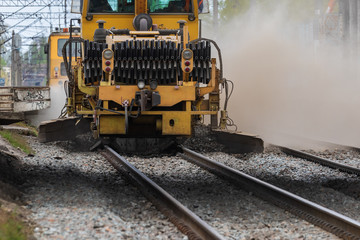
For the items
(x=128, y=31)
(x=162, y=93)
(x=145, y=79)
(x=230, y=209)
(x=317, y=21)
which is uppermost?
(x=317, y=21)

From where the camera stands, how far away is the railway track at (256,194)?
5.59 m

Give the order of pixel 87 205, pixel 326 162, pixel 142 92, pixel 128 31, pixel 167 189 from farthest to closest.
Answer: pixel 128 31 → pixel 326 162 → pixel 142 92 → pixel 167 189 → pixel 87 205

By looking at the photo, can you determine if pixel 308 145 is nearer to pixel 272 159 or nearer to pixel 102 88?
pixel 272 159

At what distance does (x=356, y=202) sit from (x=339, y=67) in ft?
76.6

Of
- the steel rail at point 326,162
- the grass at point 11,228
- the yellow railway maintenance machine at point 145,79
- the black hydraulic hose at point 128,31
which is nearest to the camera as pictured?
the grass at point 11,228

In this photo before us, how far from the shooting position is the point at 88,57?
1018cm

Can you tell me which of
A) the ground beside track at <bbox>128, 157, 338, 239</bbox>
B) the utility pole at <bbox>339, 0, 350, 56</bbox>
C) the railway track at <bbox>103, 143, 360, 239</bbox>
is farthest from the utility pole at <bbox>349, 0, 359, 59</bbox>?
the railway track at <bbox>103, 143, 360, 239</bbox>

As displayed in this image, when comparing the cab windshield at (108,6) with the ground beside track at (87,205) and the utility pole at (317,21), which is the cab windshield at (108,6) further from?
the utility pole at (317,21)

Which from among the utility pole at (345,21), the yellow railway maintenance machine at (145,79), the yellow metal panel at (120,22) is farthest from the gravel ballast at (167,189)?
the utility pole at (345,21)

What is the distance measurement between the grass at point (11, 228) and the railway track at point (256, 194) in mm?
1526

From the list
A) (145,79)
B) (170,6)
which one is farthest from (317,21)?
(145,79)

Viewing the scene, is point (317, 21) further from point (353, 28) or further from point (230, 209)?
point (230, 209)

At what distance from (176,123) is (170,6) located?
302cm

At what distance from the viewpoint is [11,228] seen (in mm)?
5023
